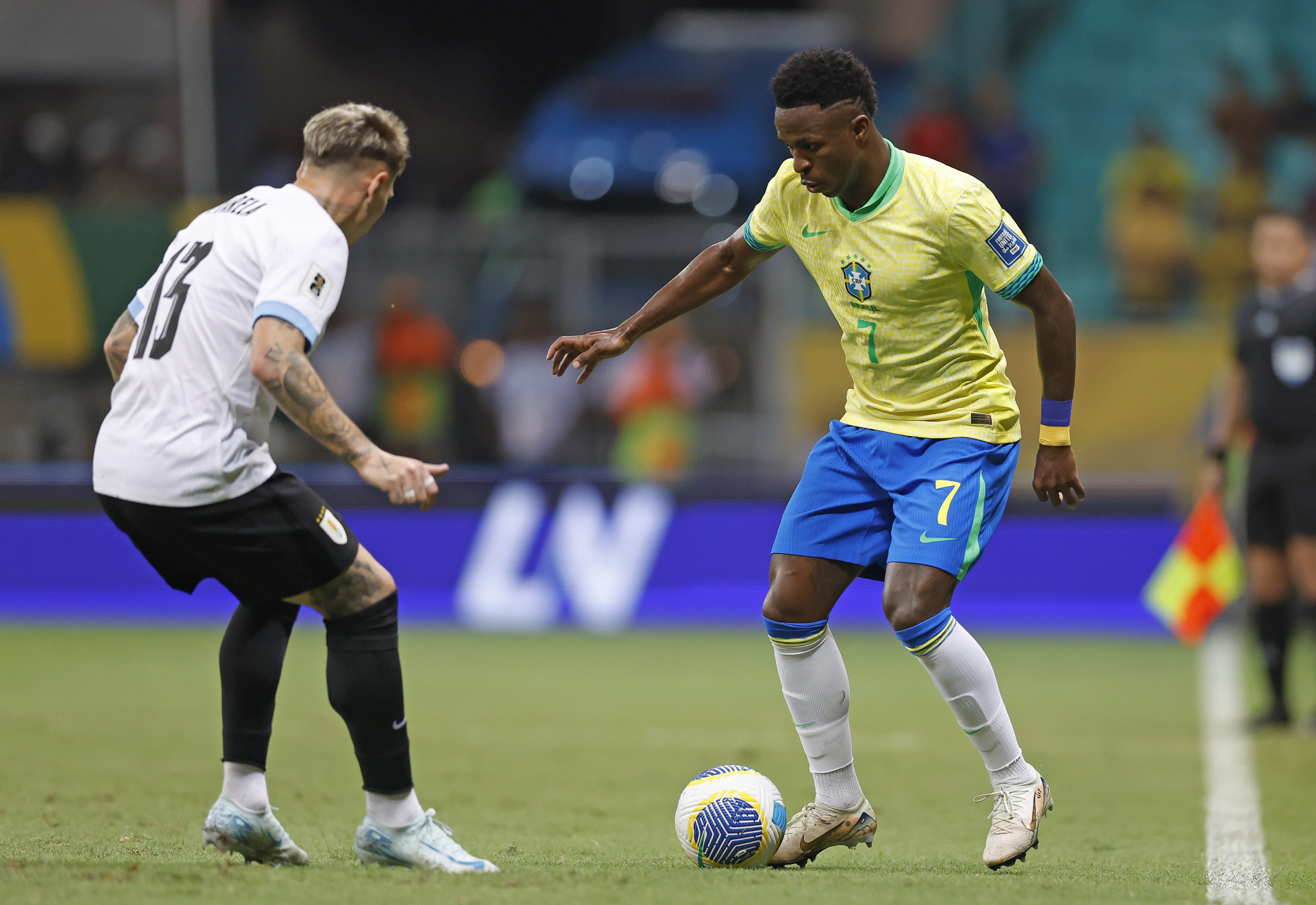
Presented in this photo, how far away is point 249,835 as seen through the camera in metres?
4.29

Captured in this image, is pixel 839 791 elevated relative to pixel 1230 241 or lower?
lower

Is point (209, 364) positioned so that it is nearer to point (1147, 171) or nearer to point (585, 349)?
point (585, 349)

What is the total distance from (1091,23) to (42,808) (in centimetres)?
1628

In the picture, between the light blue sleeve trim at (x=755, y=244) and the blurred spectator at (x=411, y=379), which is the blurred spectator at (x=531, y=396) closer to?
the blurred spectator at (x=411, y=379)

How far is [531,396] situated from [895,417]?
9852 millimetres

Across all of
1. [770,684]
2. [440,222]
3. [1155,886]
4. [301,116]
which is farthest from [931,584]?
[301,116]

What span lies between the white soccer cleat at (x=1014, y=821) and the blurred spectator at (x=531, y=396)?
9912 millimetres

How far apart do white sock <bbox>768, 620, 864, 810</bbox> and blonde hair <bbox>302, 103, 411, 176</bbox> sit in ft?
5.91

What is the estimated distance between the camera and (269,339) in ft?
12.7

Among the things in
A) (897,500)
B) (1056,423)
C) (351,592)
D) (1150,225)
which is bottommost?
(1150,225)

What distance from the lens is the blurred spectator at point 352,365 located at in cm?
1433

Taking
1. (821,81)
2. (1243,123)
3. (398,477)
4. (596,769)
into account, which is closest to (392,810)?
(398,477)

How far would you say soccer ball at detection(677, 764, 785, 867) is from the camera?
4.56 metres

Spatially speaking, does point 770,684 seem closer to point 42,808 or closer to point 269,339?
point 42,808
